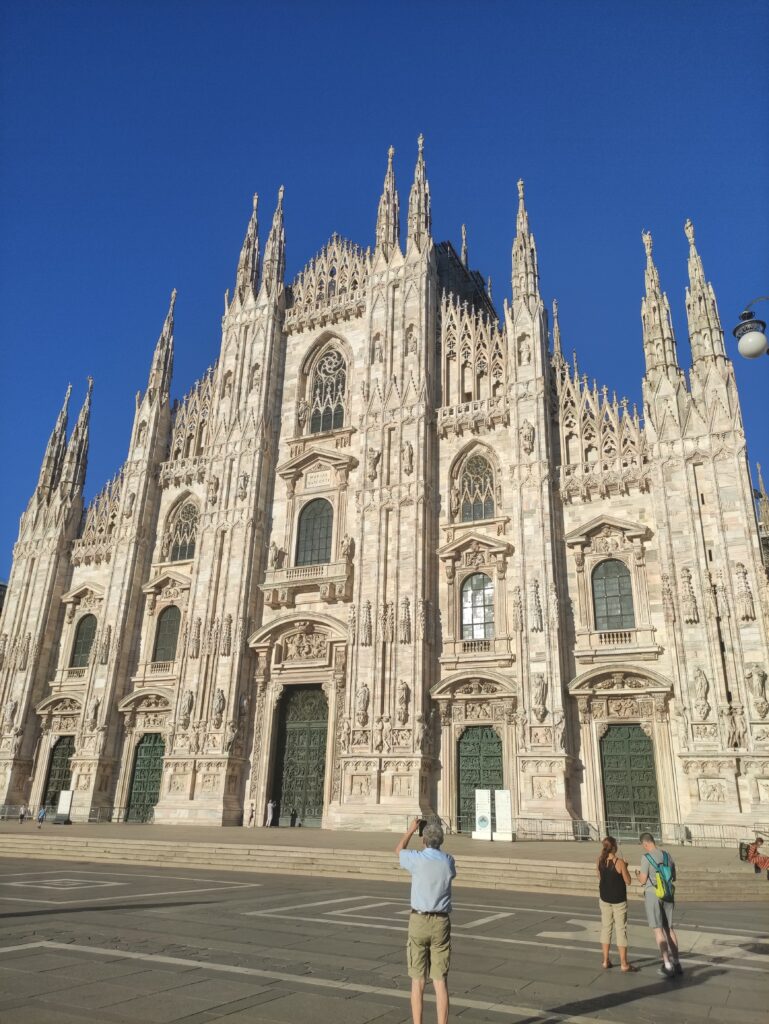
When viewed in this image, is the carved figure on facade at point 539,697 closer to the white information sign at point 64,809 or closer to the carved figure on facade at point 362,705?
the carved figure on facade at point 362,705

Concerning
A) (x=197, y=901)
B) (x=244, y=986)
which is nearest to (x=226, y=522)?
(x=197, y=901)

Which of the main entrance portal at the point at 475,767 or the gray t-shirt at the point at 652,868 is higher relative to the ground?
the main entrance portal at the point at 475,767

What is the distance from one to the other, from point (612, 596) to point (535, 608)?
2624 mm

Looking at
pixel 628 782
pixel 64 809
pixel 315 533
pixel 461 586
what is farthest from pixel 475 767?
pixel 64 809

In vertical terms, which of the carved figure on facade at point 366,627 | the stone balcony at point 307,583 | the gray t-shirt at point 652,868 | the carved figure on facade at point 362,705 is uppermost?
the stone balcony at point 307,583

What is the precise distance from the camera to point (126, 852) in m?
18.3

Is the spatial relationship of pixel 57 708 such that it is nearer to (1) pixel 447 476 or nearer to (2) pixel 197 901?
(1) pixel 447 476

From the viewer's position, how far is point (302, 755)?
26344 mm

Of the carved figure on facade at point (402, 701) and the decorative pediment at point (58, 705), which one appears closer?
the carved figure on facade at point (402, 701)

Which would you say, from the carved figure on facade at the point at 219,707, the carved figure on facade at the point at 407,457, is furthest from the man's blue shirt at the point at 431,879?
the carved figure on facade at the point at 219,707

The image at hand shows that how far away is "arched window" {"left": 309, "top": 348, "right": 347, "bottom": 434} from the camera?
31.7m

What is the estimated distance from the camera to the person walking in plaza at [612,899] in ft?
23.9

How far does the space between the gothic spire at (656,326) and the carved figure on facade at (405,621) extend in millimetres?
11641

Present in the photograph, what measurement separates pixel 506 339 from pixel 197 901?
23.1 meters
